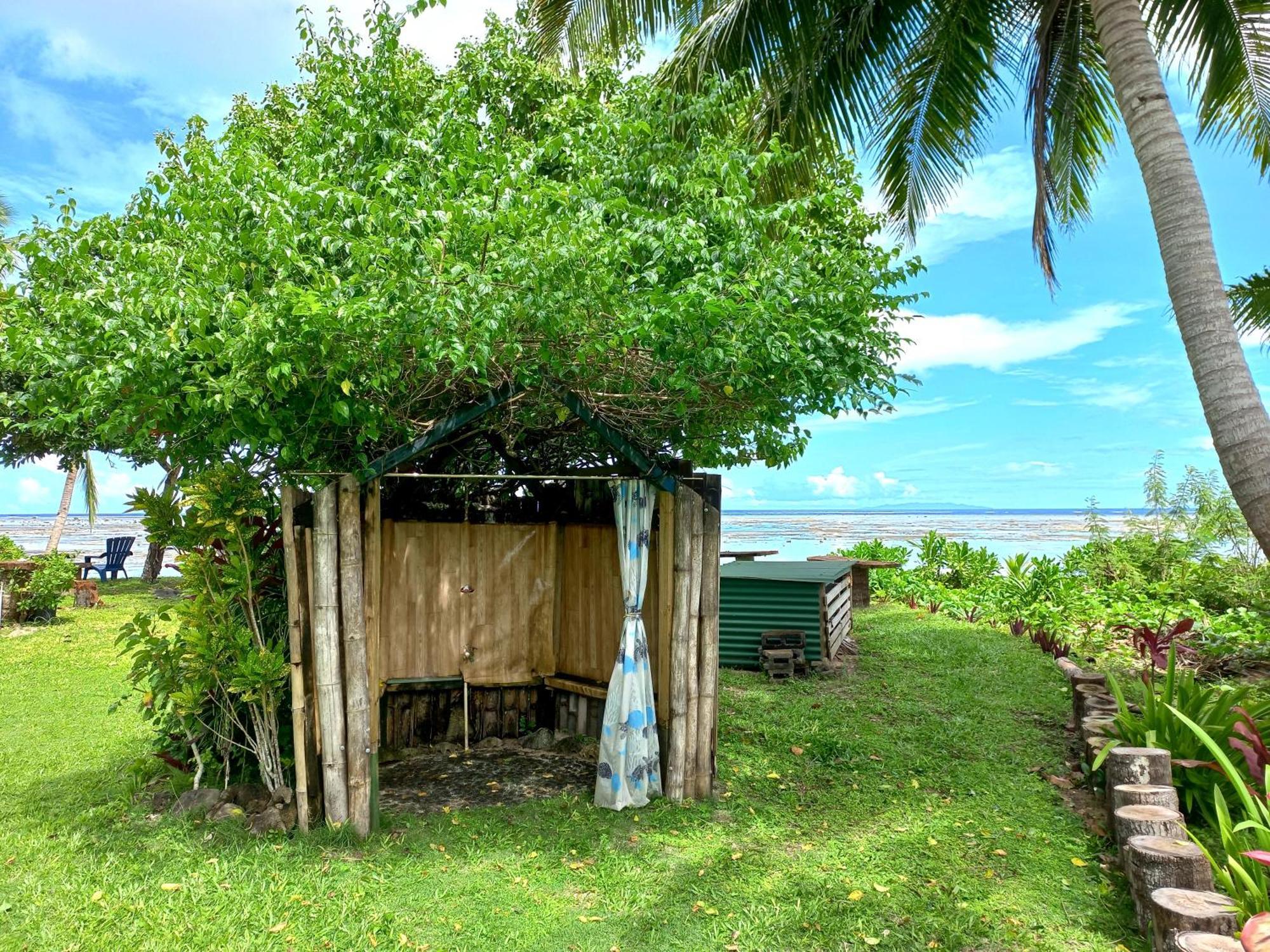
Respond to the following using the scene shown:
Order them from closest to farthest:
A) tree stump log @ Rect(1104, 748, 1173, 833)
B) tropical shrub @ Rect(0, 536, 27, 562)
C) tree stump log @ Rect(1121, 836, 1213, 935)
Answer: tree stump log @ Rect(1121, 836, 1213, 935), tree stump log @ Rect(1104, 748, 1173, 833), tropical shrub @ Rect(0, 536, 27, 562)

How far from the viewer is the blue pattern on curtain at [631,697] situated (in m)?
5.02

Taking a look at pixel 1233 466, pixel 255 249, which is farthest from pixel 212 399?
pixel 1233 466

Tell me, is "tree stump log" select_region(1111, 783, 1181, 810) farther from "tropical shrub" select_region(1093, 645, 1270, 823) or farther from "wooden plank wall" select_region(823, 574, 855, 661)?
"wooden plank wall" select_region(823, 574, 855, 661)

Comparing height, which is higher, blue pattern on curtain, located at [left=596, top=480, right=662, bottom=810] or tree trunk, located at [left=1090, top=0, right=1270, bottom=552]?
tree trunk, located at [left=1090, top=0, right=1270, bottom=552]

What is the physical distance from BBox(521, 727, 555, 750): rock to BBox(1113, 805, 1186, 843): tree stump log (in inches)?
154

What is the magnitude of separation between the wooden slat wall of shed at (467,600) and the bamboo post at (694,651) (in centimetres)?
180

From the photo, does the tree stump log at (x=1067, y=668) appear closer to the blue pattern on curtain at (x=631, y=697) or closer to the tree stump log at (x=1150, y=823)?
the tree stump log at (x=1150, y=823)

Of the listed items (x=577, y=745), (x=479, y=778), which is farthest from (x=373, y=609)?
(x=577, y=745)

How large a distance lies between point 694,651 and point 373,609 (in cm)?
200

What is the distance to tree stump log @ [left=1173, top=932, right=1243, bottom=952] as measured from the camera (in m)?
2.66

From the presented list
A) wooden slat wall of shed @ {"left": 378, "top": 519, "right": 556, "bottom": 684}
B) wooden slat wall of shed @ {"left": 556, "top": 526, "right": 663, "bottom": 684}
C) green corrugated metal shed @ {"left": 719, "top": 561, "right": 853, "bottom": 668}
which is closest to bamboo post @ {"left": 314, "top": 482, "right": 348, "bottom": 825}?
wooden slat wall of shed @ {"left": 378, "top": 519, "right": 556, "bottom": 684}

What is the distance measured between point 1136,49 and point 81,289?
6955 millimetres

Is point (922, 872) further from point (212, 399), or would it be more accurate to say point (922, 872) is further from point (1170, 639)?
point (212, 399)

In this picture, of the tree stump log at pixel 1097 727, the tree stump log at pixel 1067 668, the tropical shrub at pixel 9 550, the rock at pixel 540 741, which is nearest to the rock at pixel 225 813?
the rock at pixel 540 741
